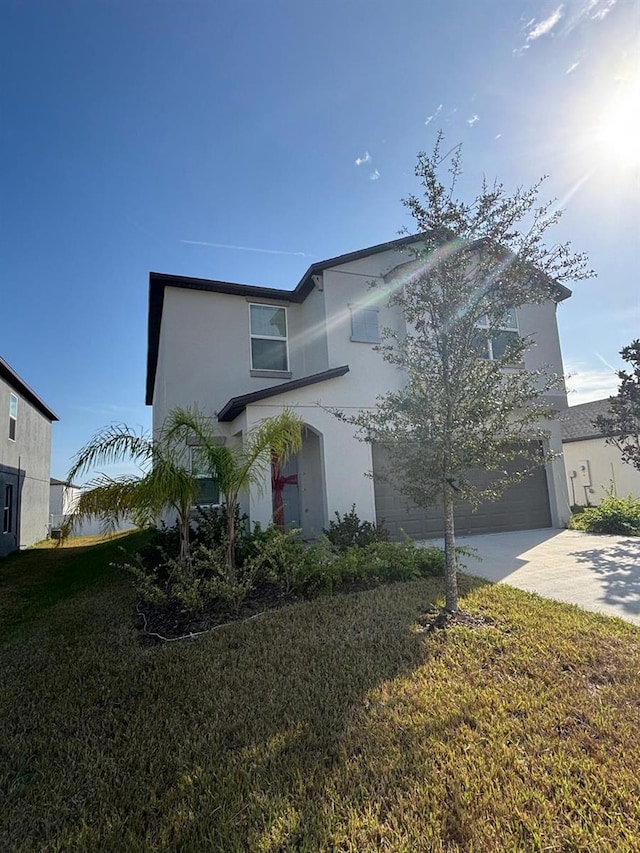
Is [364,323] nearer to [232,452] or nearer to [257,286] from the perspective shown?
[257,286]

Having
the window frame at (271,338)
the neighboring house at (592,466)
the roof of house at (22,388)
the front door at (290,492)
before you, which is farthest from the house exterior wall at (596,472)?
the roof of house at (22,388)

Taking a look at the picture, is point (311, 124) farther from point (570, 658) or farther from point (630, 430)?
point (630, 430)

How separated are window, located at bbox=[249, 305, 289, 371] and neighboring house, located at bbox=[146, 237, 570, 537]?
0.03 metres

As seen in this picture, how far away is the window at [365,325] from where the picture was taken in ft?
37.2

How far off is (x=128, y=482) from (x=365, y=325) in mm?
7700

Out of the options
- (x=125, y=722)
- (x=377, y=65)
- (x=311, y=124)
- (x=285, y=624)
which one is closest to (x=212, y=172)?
(x=311, y=124)

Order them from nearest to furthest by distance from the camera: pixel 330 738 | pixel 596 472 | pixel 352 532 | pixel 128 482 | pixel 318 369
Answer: pixel 330 738, pixel 128 482, pixel 352 532, pixel 318 369, pixel 596 472

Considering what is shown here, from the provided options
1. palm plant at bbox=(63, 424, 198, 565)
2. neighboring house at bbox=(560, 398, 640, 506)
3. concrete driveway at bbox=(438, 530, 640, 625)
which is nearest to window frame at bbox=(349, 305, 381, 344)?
concrete driveway at bbox=(438, 530, 640, 625)

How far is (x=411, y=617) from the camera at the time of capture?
198 inches

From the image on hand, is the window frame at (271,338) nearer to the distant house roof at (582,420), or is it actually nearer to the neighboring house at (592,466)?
the neighboring house at (592,466)

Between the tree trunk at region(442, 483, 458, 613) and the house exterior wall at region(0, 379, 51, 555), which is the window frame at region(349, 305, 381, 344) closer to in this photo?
the tree trunk at region(442, 483, 458, 613)

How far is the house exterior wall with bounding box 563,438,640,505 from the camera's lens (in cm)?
1814

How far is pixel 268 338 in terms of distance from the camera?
12.3 meters

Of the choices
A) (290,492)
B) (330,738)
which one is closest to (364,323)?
(290,492)
